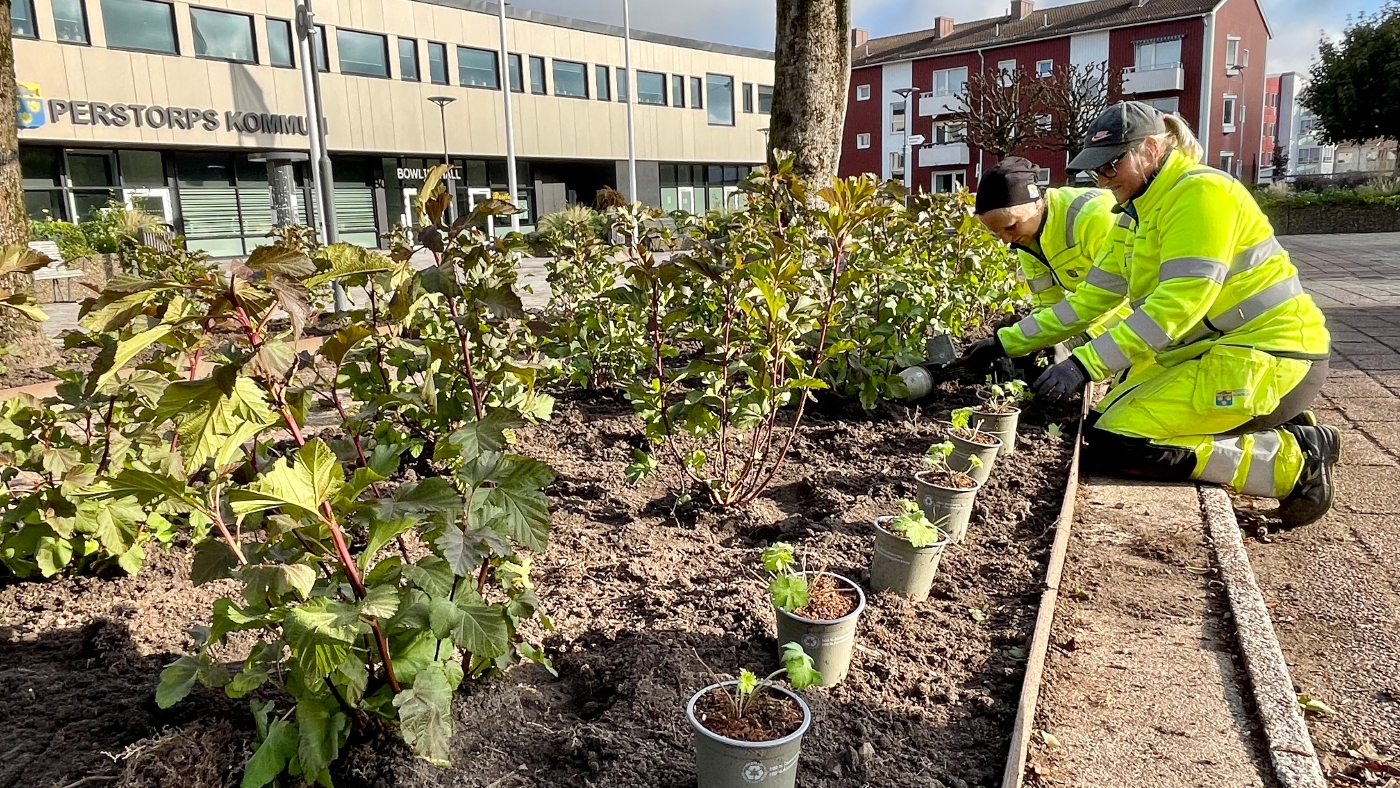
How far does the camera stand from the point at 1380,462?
439 cm

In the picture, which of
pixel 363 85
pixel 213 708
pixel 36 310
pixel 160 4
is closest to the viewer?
pixel 213 708

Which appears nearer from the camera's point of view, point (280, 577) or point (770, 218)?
point (280, 577)

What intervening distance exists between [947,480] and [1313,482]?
68.5 inches

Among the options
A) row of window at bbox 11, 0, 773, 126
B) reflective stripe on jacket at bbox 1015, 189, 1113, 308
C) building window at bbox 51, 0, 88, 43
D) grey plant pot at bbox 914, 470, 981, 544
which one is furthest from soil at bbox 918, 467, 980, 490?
building window at bbox 51, 0, 88, 43

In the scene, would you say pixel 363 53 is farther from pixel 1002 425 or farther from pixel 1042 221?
pixel 1002 425

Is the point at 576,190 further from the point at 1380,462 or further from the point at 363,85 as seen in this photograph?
the point at 1380,462

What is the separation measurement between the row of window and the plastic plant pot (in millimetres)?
12149

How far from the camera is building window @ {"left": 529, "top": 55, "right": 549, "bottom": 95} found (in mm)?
30812

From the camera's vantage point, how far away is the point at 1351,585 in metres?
3.09

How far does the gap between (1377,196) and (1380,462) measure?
2362 centimetres

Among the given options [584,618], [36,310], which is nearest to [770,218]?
[584,618]

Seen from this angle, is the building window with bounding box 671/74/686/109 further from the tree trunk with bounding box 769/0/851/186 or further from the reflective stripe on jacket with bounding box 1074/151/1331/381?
the reflective stripe on jacket with bounding box 1074/151/1331/381

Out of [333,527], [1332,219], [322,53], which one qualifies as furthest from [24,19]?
[1332,219]

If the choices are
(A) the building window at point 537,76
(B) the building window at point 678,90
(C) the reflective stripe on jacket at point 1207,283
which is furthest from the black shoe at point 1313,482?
(B) the building window at point 678,90
